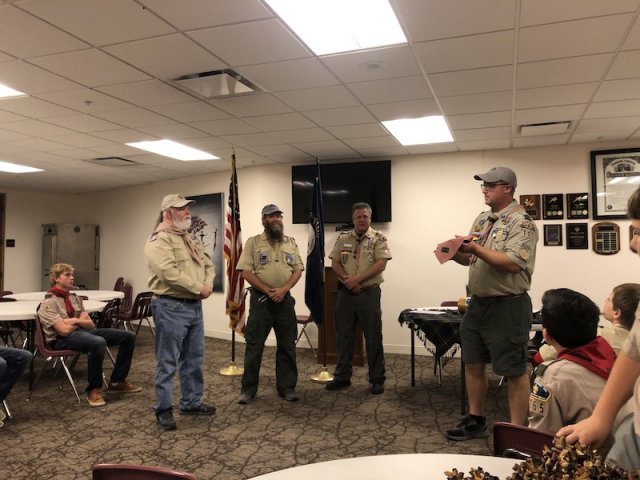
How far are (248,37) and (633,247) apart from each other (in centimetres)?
256

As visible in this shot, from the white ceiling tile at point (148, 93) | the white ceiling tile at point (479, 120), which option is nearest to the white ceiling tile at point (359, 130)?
the white ceiling tile at point (479, 120)

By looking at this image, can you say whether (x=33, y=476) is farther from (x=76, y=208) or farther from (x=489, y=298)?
(x=76, y=208)

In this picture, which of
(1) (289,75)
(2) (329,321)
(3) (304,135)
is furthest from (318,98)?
(2) (329,321)

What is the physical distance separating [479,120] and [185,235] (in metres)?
3.19

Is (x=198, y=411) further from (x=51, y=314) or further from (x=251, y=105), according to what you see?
(x=251, y=105)

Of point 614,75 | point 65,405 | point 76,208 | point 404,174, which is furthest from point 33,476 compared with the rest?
point 76,208

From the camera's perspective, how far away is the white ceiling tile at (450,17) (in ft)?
8.77

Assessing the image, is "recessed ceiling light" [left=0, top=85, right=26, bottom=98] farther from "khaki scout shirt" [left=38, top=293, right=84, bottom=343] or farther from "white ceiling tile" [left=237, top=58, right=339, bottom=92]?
"white ceiling tile" [left=237, top=58, right=339, bottom=92]

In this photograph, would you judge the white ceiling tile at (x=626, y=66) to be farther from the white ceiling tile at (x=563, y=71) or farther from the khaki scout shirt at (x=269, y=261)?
the khaki scout shirt at (x=269, y=261)

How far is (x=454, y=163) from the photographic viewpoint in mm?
6641

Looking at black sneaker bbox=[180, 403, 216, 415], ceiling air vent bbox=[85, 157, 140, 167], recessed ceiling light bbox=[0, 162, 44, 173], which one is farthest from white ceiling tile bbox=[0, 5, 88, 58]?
recessed ceiling light bbox=[0, 162, 44, 173]

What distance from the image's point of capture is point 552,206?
6.25 m

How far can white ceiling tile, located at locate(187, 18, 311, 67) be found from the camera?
9.68 feet

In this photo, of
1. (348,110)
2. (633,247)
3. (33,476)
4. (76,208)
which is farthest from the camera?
(76,208)
